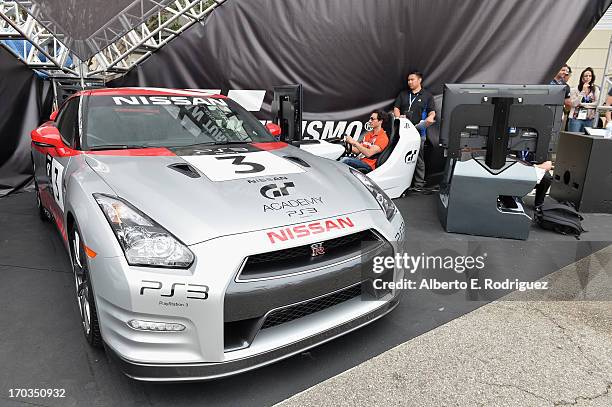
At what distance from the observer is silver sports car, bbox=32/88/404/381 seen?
65.7 inches

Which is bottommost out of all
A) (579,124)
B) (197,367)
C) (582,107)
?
(579,124)

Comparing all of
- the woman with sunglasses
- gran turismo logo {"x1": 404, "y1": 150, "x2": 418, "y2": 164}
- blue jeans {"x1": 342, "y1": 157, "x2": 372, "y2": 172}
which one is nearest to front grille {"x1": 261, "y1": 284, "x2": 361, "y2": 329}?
blue jeans {"x1": 342, "y1": 157, "x2": 372, "y2": 172}

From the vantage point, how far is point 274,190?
85.4 inches

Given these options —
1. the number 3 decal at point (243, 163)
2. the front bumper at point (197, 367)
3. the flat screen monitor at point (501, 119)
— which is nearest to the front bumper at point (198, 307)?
the front bumper at point (197, 367)

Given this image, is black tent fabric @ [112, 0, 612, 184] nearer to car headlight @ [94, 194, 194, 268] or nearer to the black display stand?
the black display stand

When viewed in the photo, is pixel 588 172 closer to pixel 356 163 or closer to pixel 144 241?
pixel 356 163

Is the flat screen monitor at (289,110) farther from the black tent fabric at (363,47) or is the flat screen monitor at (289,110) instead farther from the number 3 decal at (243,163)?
the number 3 decal at (243,163)

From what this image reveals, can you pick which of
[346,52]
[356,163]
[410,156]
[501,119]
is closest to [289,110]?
[356,163]

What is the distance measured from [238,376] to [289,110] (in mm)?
3327

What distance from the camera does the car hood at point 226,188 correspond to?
73.7 inches

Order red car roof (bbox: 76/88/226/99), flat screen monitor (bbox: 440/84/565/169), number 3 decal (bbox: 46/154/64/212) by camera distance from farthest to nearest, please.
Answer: flat screen monitor (bbox: 440/84/565/169), red car roof (bbox: 76/88/226/99), number 3 decal (bbox: 46/154/64/212)

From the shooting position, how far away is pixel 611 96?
6.44 metres

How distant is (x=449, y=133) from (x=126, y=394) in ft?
10.9

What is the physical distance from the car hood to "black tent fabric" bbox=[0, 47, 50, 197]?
4.35 meters
